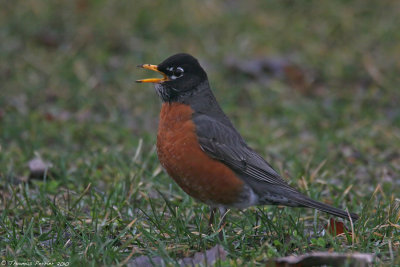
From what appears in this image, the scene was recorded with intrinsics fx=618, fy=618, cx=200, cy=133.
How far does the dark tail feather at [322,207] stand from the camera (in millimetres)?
4344

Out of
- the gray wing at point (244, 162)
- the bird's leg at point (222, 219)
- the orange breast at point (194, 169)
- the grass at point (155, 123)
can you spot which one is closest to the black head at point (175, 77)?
the gray wing at point (244, 162)

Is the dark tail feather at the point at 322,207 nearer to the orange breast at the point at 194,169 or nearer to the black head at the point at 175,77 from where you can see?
the orange breast at the point at 194,169

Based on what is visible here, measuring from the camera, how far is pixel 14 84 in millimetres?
7836

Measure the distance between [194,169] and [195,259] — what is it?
82 centimetres

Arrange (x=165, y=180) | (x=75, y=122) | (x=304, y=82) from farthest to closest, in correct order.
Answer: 1. (x=304, y=82)
2. (x=75, y=122)
3. (x=165, y=180)

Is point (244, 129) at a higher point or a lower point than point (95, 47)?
lower

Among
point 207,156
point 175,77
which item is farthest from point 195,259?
point 175,77

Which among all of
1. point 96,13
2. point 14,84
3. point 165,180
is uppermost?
point 96,13

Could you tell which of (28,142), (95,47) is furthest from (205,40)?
(28,142)

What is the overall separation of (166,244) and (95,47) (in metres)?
5.26

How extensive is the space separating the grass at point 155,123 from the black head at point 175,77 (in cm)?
82

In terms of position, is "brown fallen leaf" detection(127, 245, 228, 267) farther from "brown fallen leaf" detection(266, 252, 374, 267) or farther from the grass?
"brown fallen leaf" detection(266, 252, 374, 267)

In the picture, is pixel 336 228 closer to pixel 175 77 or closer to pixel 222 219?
pixel 222 219

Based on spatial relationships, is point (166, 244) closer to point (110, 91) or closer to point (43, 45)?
point (110, 91)
